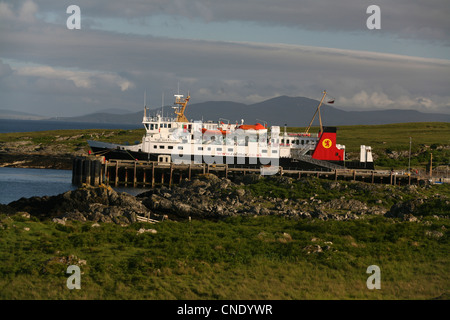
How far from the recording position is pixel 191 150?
68500 mm

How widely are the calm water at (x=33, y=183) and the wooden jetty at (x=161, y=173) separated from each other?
250 centimetres

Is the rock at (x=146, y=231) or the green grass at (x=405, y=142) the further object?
the green grass at (x=405, y=142)

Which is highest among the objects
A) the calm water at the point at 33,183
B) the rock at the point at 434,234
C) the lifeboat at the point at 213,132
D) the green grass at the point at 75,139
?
the lifeboat at the point at 213,132

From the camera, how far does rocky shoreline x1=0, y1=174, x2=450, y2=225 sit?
3434cm

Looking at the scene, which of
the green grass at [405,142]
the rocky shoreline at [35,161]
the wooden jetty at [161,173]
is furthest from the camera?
the green grass at [405,142]

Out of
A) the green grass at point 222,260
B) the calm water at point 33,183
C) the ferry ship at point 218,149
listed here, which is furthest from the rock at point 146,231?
the ferry ship at point 218,149

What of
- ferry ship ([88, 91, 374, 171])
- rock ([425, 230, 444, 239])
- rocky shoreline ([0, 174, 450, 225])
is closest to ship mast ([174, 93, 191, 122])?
ferry ship ([88, 91, 374, 171])

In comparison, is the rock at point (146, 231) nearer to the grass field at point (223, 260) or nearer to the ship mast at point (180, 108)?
the grass field at point (223, 260)

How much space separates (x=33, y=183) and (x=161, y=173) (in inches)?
555

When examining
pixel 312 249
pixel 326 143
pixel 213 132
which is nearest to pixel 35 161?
pixel 213 132

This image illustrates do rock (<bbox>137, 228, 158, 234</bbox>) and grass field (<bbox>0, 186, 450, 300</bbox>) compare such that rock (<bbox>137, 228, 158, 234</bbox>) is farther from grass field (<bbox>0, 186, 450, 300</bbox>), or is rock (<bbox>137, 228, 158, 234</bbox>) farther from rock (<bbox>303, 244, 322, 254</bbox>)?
rock (<bbox>303, 244, 322, 254</bbox>)

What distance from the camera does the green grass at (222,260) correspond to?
19.8 meters

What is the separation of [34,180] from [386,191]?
131 feet

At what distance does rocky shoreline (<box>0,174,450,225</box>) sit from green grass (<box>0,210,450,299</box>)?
10.4 ft
